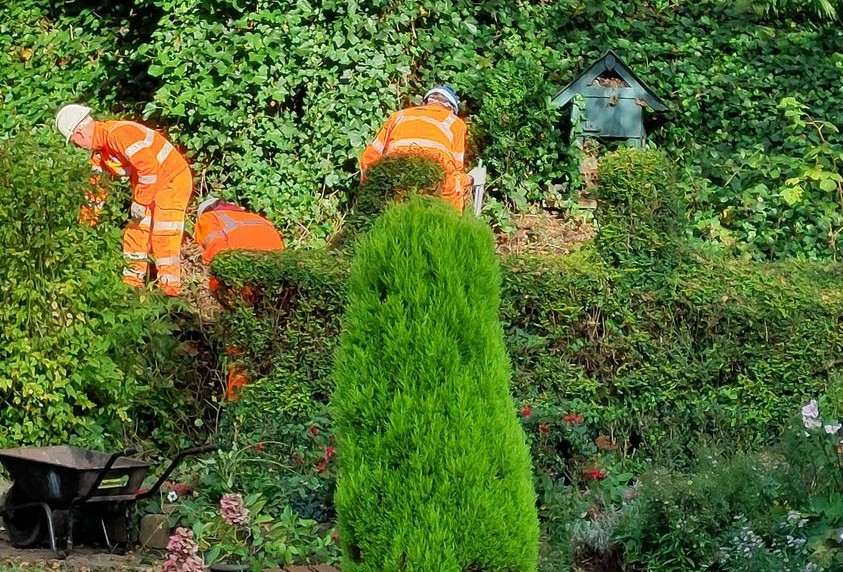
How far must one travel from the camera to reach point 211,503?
21.9 feet

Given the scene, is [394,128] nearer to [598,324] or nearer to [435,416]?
[598,324]

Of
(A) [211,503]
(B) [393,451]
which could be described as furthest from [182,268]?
(B) [393,451]

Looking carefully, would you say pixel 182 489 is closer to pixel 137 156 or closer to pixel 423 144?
pixel 423 144

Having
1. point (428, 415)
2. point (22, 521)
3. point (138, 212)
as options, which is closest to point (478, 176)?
point (138, 212)

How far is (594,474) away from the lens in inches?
266

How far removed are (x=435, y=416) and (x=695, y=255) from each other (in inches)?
154

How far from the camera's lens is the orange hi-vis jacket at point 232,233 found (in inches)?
379

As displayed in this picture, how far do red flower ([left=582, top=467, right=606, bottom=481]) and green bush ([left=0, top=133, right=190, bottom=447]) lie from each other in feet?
10.0

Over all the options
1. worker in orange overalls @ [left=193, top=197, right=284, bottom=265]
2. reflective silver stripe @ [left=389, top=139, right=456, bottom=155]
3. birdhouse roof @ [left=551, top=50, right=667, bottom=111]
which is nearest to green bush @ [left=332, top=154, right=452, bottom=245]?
worker in orange overalls @ [left=193, top=197, right=284, bottom=265]

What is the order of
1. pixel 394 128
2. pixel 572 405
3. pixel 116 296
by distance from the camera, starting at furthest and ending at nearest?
1. pixel 394 128
2. pixel 116 296
3. pixel 572 405

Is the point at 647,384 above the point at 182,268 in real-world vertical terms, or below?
below

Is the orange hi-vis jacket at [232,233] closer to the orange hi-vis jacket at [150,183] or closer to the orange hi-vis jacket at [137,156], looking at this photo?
the orange hi-vis jacket at [150,183]

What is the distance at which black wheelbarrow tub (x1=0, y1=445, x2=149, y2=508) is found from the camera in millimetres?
6496

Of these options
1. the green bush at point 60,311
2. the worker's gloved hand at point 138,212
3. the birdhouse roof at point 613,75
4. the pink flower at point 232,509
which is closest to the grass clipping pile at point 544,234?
the birdhouse roof at point 613,75
